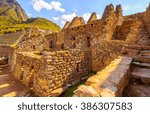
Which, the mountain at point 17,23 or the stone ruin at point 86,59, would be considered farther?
the mountain at point 17,23

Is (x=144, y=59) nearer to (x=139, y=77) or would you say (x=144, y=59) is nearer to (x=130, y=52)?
(x=130, y=52)

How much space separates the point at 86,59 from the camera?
1131cm

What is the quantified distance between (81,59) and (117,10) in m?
8.98

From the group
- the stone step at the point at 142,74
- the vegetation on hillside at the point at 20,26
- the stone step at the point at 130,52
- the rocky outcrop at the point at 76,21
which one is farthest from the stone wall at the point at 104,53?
the vegetation on hillside at the point at 20,26

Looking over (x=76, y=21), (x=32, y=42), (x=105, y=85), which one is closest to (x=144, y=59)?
(x=105, y=85)

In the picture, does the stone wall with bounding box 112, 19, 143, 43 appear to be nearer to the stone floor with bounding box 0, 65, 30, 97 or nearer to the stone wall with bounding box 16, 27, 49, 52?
the stone floor with bounding box 0, 65, 30, 97

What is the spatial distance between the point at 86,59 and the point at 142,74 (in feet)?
20.0

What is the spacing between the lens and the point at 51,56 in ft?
26.5

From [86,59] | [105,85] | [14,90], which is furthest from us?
[86,59]

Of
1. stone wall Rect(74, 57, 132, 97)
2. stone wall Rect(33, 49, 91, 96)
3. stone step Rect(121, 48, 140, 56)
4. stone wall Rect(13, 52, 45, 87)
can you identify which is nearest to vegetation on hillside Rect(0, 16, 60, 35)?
stone wall Rect(13, 52, 45, 87)

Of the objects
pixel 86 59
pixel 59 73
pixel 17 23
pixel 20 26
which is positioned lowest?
pixel 59 73

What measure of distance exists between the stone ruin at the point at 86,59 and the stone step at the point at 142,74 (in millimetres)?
237

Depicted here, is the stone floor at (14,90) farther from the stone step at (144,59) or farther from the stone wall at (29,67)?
the stone step at (144,59)

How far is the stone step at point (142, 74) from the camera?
203 inches
